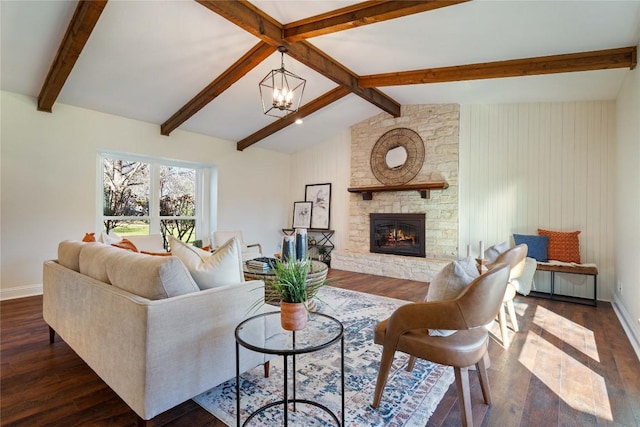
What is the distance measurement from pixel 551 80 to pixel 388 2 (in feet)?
8.53

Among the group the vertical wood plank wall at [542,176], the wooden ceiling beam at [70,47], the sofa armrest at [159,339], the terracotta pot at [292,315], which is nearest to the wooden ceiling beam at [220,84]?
A: the wooden ceiling beam at [70,47]

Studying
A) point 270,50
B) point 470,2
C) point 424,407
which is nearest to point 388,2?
point 470,2

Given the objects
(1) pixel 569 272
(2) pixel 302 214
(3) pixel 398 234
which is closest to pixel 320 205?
(2) pixel 302 214

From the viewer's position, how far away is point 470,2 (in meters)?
2.67

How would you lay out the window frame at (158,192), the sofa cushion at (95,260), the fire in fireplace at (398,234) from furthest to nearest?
the fire in fireplace at (398,234)
the window frame at (158,192)
the sofa cushion at (95,260)

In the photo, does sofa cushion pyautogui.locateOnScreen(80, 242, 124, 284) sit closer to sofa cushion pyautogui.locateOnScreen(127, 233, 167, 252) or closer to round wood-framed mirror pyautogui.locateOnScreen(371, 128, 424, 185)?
sofa cushion pyautogui.locateOnScreen(127, 233, 167, 252)

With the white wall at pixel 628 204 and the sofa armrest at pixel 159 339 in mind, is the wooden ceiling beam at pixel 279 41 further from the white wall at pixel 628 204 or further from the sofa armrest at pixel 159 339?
the white wall at pixel 628 204

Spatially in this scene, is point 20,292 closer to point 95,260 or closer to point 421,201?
point 95,260

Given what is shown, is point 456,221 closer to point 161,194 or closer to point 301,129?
point 301,129

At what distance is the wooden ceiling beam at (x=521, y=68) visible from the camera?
3.15 metres

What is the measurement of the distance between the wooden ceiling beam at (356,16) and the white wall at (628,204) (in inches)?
87.2

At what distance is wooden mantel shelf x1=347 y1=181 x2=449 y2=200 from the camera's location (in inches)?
211

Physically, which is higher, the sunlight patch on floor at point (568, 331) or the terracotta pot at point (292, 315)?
the terracotta pot at point (292, 315)

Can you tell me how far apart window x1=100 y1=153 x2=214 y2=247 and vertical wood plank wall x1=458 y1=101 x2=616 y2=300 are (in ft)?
16.7
